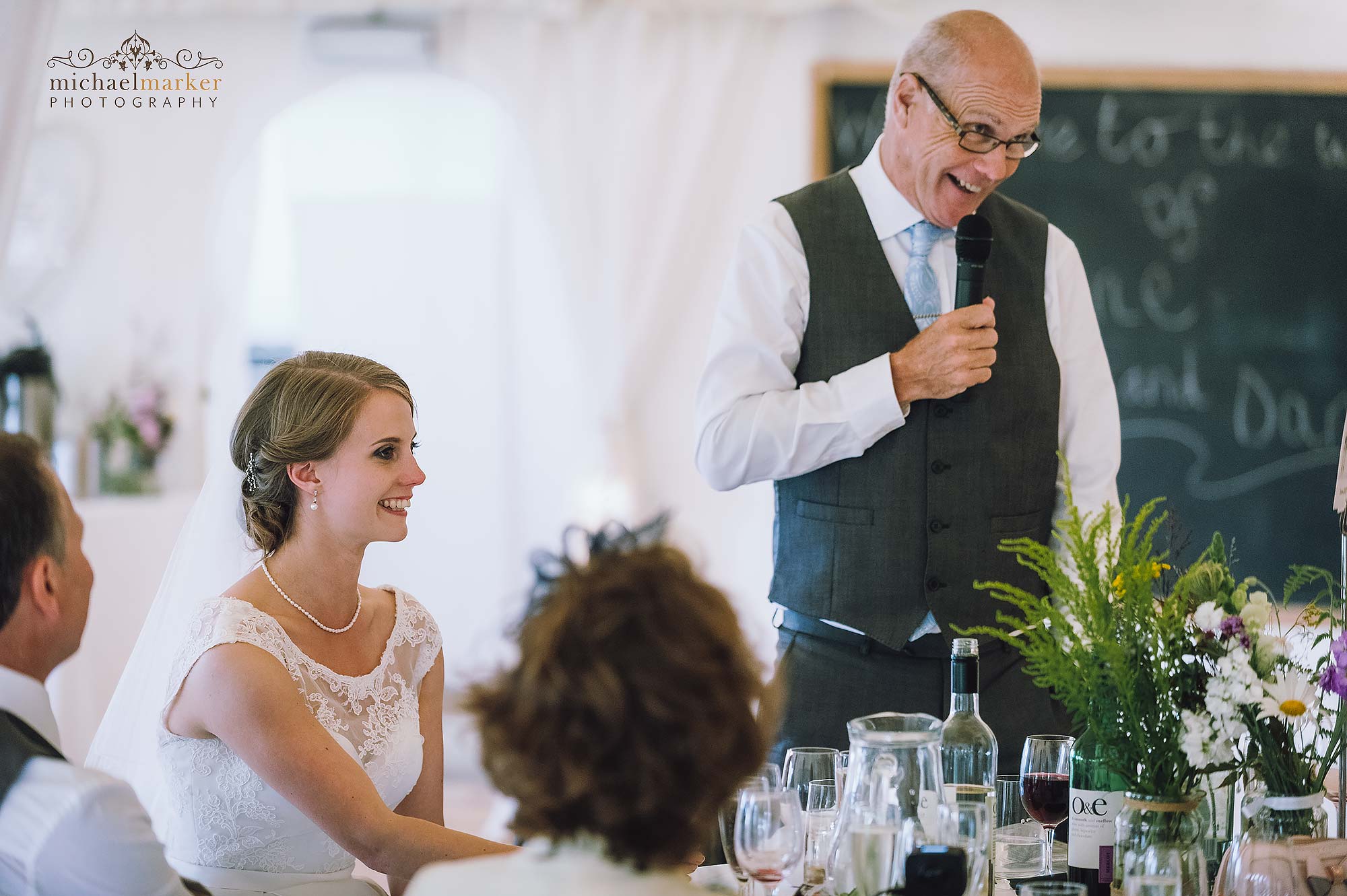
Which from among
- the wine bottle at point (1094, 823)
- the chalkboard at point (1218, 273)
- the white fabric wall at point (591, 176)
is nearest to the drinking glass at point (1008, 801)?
the wine bottle at point (1094, 823)

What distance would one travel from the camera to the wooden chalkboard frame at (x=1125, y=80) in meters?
4.36

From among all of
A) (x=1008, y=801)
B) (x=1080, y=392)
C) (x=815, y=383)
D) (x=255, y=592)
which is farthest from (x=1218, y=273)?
(x=255, y=592)

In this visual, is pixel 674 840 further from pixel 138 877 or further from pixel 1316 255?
pixel 1316 255

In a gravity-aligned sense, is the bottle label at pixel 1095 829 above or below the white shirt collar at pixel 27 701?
below

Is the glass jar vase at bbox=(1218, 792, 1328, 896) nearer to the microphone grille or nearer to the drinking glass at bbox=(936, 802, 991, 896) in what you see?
the drinking glass at bbox=(936, 802, 991, 896)

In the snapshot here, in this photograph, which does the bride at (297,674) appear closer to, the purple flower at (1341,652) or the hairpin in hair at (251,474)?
the hairpin in hair at (251,474)

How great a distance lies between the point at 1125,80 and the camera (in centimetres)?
442

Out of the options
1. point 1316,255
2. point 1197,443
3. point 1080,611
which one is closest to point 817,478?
point 1080,611

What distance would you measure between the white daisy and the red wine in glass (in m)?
0.31

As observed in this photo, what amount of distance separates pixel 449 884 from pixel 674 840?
180 millimetres

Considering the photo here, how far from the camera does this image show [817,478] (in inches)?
91.5

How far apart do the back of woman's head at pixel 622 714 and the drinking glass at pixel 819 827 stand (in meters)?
0.54

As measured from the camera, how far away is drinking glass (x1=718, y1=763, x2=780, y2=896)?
1.36 meters

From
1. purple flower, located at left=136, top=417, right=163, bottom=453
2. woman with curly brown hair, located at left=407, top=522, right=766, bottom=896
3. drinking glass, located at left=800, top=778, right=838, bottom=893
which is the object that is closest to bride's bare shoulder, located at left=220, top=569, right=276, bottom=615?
drinking glass, located at left=800, top=778, right=838, bottom=893
